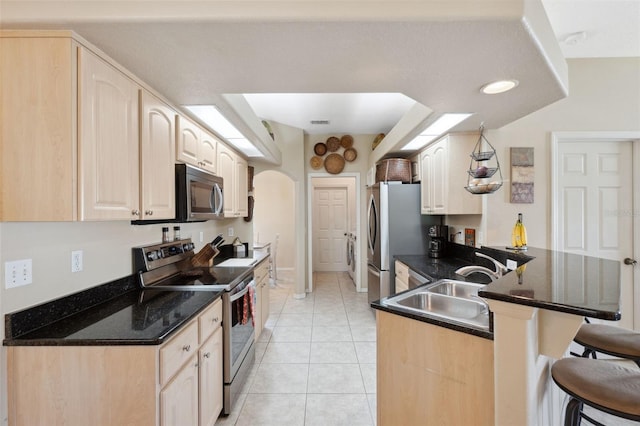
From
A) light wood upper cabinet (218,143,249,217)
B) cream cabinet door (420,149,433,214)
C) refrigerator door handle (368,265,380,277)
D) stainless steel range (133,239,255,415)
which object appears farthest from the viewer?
refrigerator door handle (368,265,380,277)

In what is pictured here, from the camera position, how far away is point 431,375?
4.34 feet

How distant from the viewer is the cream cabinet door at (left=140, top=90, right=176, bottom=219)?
154 centimetres

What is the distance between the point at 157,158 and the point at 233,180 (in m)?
1.50

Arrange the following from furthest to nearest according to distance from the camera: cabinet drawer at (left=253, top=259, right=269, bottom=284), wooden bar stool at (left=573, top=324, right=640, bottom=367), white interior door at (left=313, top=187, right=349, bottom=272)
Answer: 1. white interior door at (left=313, top=187, right=349, bottom=272)
2. cabinet drawer at (left=253, top=259, right=269, bottom=284)
3. wooden bar stool at (left=573, top=324, right=640, bottom=367)

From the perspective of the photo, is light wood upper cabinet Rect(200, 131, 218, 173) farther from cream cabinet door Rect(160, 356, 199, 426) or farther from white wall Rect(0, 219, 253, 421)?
cream cabinet door Rect(160, 356, 199, 426)

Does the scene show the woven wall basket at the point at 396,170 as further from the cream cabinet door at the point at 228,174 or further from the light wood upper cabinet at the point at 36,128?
the light wood upper cabinet at the point at 36,128

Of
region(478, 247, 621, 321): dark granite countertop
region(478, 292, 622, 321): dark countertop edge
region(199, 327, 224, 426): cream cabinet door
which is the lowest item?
region(199, 327, 224, 426): cream cabinet door

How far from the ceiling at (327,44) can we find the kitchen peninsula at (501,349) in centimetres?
106

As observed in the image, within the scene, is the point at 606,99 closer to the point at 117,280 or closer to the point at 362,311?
the point at 362,311

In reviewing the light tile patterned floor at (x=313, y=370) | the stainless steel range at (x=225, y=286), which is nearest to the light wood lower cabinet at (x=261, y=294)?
the light tile patterned floor at (x=313, y=370)

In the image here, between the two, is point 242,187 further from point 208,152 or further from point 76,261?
point 76,261

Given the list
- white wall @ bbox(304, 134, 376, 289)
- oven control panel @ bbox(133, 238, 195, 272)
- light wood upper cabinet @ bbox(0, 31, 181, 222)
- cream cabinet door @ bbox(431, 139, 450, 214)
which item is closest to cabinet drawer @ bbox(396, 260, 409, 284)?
cream cabinet door @ bbox(431, 139, 450, 214)

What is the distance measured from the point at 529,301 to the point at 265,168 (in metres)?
3.88

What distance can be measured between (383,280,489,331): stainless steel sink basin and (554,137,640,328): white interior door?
136 cm
